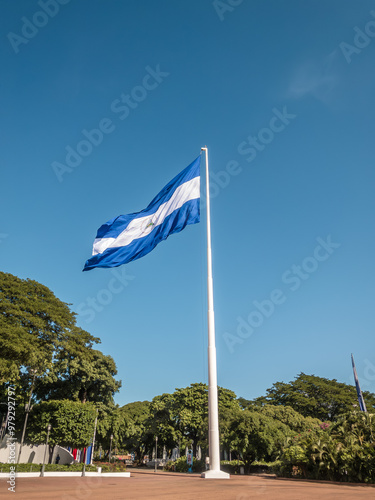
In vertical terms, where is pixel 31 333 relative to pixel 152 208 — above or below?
below

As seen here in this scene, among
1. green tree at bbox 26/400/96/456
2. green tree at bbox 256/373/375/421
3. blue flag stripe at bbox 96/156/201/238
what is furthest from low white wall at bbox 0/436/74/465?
green tree at bbox 256/373/375/421

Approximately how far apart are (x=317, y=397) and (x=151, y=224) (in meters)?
55.5

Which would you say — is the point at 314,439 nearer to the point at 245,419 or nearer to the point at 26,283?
the point at 245,419

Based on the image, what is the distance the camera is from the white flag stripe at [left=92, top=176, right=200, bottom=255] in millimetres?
13227

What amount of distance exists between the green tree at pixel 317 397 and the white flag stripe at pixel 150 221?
5204cm

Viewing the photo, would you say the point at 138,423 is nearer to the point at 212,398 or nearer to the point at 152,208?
the point at 152,208

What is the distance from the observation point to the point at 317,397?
58.1 m

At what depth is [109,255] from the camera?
45.9ft

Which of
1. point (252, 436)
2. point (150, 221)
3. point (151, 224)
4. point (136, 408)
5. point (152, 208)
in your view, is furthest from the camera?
point (136, 408)

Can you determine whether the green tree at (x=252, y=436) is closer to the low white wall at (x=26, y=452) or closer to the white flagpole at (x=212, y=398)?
the low white wall at (x=26, y=452)

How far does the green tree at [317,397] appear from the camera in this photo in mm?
55594

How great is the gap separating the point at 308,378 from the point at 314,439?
50444 mm

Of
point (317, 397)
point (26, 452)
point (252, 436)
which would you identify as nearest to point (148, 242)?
point (252, 436)

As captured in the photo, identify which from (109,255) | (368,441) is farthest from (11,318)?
(368,441)
